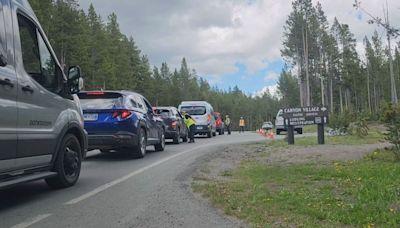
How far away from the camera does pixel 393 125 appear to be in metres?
11.2

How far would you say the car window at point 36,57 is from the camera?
6926 millimetres

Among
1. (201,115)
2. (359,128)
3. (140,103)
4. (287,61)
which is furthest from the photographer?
(287,61)

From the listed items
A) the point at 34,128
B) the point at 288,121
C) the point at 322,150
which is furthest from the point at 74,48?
the point at 34,128

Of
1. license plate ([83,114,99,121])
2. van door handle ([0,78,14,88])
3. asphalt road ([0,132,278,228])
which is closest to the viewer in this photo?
asphalt road ([0,132,278,228])

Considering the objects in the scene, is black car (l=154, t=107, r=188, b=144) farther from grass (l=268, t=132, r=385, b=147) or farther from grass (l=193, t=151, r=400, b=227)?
grass (l=193, t=151, r=400, b=227)

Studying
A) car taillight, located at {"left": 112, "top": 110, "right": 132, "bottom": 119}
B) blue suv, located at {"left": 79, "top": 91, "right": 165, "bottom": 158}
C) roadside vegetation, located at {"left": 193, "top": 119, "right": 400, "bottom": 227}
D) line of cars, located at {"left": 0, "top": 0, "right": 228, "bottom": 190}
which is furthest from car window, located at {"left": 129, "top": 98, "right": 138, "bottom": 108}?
line of cars, located at {"left": 0, "top": 0, "right": 228, "bottom": 190}

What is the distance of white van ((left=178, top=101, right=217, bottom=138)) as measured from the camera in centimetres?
2885

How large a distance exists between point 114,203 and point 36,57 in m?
2.44

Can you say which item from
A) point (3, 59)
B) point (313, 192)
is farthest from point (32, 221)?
point (313, 192)

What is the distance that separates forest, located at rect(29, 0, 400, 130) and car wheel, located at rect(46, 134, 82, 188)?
3629cm

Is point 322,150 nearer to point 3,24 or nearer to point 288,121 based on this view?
point 288,121

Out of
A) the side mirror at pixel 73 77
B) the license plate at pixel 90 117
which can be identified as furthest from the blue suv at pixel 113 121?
the side mirror at pixel 73 77

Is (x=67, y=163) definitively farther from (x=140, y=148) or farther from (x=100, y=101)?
(x=140, y=148)

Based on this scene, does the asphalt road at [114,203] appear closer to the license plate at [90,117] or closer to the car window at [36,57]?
the car window at [36,57]
